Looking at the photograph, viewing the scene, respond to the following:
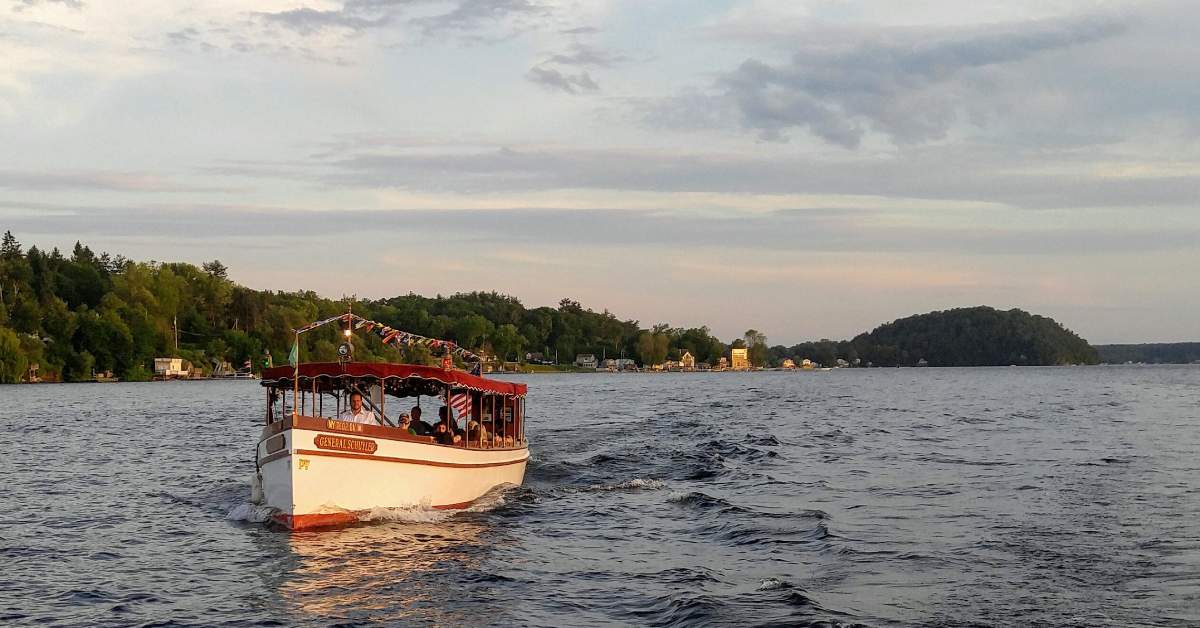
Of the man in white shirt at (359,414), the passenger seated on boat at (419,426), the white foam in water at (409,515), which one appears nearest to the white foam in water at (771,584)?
the white foam in water at (409,515)

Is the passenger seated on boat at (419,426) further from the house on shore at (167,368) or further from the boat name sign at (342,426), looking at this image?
the house on shore at (167,368)

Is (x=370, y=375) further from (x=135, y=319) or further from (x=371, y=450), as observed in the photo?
(x=135, y=319)

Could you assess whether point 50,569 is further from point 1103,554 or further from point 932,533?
point 1103,554

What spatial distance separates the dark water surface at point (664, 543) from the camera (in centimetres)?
1738

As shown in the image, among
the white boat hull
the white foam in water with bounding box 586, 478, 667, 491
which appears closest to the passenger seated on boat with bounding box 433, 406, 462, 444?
the white boat hull

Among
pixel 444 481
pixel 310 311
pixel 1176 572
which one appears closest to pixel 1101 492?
pixel 1176 572

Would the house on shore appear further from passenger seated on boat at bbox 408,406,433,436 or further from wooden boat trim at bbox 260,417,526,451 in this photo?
wooden boat trim at bbox 260,417,526,451

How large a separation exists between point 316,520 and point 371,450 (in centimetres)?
178

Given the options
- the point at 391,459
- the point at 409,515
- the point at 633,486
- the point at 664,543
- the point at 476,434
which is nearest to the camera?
the point at 664,543

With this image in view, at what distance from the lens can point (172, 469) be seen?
37.3 m

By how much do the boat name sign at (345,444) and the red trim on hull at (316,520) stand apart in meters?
1.43

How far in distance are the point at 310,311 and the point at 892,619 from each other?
6653 inches

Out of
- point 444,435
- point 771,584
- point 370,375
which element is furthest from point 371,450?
point 771,584

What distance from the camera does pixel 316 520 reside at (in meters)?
23.4
